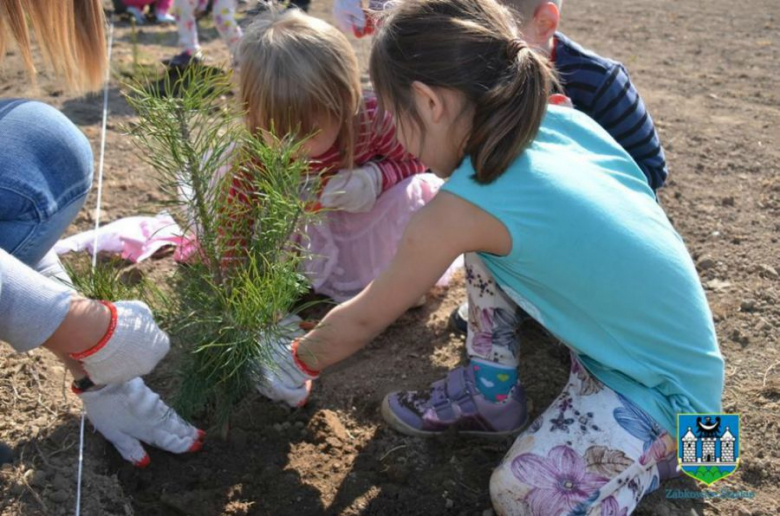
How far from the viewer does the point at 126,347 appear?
1.49 meters

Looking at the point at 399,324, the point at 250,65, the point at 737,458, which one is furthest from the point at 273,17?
the point at 737,458

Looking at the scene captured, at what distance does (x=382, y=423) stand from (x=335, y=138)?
32.2 inches

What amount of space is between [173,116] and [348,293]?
1240 mm

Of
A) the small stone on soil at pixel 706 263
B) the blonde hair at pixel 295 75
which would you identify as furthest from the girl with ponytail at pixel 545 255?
the small stone on soil at pixel 706 263

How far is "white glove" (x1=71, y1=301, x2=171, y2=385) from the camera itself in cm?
147

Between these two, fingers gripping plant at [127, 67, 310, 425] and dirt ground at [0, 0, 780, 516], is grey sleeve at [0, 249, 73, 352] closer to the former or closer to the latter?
fingers gripping plant at [127, 67, 310, 425]

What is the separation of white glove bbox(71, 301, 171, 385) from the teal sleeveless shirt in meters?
0.67

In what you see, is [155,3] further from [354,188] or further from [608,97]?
[608,97]

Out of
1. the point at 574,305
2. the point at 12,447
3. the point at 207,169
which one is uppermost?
the point at 207,169

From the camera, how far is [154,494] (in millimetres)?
1792

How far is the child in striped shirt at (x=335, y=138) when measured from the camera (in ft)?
6.61

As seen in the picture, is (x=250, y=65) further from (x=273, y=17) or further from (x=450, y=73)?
(x=450, y=73)

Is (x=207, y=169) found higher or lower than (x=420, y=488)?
higher

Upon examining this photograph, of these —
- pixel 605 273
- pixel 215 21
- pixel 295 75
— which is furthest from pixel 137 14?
pixel 605 273
